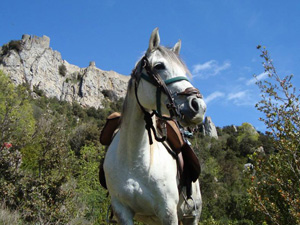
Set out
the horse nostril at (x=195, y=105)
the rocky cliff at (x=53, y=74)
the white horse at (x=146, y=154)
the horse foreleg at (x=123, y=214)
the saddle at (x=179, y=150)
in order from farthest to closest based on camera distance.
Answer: the rocky cliff at (x=53, y=74), the saddle at (x=179, y=150), the horse foreleg at (x=123, y=214), the white horse at (x=146, y=154), the horse nostril at (x=195, y=105)

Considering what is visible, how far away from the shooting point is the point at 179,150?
178 inches

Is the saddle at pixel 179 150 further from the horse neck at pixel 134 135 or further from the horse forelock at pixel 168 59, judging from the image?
the horse forelock at pixel 168 59

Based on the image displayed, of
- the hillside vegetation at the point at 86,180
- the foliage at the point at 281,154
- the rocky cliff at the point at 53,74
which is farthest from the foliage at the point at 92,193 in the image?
the rocky cliff at the point at 53,74

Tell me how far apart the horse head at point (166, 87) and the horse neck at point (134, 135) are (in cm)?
20

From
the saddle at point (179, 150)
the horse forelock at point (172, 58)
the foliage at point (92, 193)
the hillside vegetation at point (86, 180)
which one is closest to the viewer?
the horse forelock at point (172, 58)

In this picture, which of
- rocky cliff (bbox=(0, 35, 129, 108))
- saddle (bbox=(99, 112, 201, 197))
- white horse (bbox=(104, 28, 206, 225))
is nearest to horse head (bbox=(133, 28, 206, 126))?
white horse (bbox=(104, 28, 206, 225))

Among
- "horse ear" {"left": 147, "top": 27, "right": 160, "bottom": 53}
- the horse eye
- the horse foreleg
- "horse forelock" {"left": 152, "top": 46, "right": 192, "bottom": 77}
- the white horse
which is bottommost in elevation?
the horse foreleg

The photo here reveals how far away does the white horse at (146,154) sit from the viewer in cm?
343

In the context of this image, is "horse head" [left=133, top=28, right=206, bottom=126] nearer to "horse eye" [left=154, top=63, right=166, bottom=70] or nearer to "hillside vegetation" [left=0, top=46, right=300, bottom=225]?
"horse eye" [left=154, top=63, right=166, bottom=70]

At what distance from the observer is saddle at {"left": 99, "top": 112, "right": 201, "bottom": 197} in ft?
14.8

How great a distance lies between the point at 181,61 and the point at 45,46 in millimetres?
107273

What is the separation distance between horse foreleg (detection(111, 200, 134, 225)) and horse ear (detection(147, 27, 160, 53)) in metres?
1.92

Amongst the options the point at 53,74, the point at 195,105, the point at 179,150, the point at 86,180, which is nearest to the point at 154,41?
the point at 195,105

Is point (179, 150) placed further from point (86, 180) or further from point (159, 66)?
point (86, 180)
